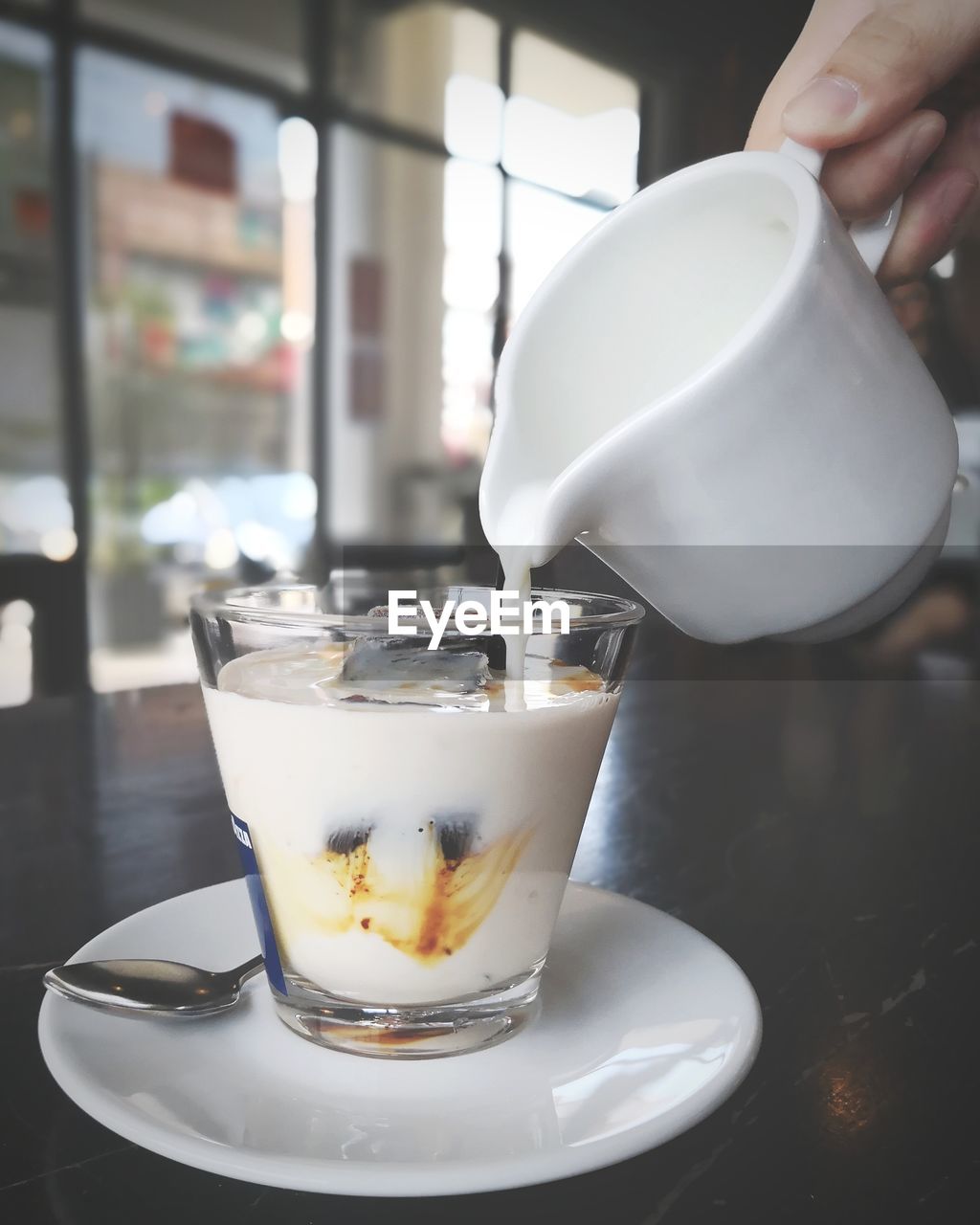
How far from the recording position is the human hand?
0.59 metres

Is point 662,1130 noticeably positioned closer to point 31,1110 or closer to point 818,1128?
point 818,1128

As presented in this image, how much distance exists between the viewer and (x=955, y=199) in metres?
0.70

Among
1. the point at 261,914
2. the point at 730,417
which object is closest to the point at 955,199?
the point at 730,417

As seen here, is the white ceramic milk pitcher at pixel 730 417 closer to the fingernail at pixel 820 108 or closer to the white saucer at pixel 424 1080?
the fingernail at pixel 820 108

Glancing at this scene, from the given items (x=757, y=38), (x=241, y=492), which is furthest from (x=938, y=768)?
(x=757, y=38)

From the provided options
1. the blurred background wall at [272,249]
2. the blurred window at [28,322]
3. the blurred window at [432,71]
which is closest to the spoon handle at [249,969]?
the blurred background wall at [272,249]

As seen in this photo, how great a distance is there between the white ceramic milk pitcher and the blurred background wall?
2.51 meters

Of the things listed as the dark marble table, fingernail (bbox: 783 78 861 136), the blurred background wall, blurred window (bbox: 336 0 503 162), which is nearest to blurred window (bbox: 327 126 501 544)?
the blurred background wall

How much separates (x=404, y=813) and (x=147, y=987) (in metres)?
0.12

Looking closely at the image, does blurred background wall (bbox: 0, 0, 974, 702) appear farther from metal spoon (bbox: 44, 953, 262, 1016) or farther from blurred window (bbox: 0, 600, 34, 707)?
metal spoon (bbox: 44, 953, 262, 1016)

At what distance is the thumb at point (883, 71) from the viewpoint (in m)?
0.58

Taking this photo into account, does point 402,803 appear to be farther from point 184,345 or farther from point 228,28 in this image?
point 228,28

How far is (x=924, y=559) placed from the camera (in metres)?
0.59

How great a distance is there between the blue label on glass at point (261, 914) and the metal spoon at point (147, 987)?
15mm
